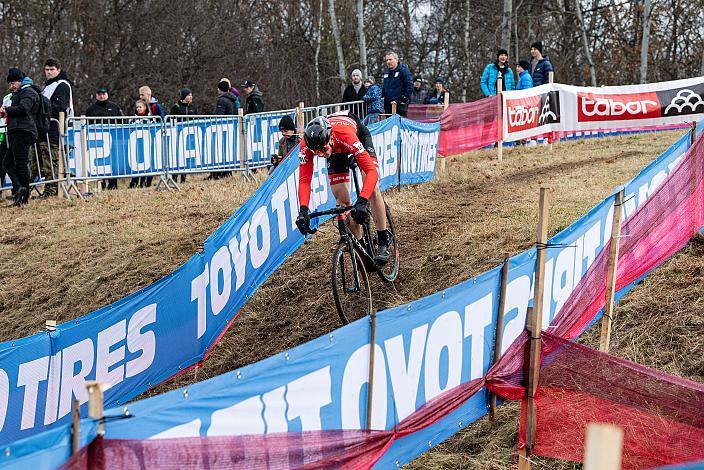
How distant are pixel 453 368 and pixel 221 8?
30.9 meters

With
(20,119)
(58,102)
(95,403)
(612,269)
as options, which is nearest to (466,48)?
(58,102)

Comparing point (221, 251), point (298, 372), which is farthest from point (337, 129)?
point (298, 372)

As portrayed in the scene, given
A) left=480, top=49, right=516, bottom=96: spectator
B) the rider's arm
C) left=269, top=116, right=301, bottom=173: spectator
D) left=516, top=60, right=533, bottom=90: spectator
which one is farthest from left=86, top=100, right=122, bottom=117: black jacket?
the rider's arm

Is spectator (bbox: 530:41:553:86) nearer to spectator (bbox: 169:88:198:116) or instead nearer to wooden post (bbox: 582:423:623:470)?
spectator (bbox: 169:88:198:116)

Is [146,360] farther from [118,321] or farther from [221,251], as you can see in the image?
[221,251]

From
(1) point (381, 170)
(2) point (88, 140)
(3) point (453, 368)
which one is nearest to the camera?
(3) point (453, 368)

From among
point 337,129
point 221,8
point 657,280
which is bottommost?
point 657,280

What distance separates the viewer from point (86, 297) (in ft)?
38.8

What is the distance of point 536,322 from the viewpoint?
575 centimetres

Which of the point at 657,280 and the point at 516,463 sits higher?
the point at 657,280

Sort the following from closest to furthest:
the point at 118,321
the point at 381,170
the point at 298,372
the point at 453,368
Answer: the point at 298,372 → the point at 453,368 → the point at 118,321 → the point at 381,170

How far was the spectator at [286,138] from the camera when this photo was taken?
1157 cm

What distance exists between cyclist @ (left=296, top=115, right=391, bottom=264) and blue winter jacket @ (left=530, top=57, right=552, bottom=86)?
37.1ft

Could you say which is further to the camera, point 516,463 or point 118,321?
point 118,321
